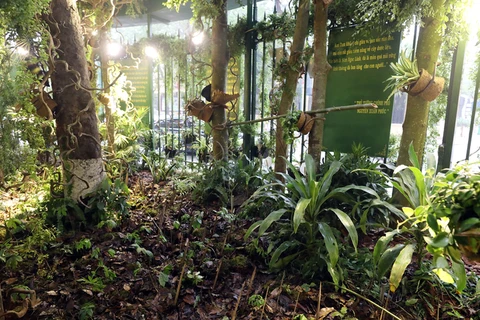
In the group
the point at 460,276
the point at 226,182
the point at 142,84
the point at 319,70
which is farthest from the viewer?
the point at 142,84

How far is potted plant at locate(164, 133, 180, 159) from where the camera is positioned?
5757 mm

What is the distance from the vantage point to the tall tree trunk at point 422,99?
7.74ft

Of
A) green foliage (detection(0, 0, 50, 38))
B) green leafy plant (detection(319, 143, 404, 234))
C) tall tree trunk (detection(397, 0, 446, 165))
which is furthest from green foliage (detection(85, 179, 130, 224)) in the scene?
tall tree trunk (detection(397, 0, 446, 165))

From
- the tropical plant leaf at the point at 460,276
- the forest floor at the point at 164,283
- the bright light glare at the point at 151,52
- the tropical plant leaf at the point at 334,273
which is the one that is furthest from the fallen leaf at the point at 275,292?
the bright light glare at the point at 151,52

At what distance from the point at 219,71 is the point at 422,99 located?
219 centimetres

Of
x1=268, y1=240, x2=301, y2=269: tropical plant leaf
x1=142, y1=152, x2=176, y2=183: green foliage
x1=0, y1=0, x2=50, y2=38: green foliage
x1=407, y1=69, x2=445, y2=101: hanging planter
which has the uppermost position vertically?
x1=0, y1=0, x2=50, y2=38: green foliage

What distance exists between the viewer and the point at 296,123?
2.58 metres

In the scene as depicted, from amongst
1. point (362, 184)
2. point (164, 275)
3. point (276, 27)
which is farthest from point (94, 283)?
point (276, 27)

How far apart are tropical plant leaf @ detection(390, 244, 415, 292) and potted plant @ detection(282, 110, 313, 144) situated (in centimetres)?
124

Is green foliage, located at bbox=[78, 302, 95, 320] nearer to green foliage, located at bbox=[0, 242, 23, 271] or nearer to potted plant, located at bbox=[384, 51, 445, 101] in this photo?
green foliage, located at bbox=[0, 242, 23, 271]

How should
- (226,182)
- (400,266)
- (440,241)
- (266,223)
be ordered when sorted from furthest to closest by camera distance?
(226,182) → (266,223) → (400,266) → (440,241)

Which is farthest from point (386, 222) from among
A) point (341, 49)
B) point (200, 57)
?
point (200, 57)

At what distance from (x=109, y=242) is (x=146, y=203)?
944 mm

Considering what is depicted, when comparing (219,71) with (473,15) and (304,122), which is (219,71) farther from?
(473,15)
